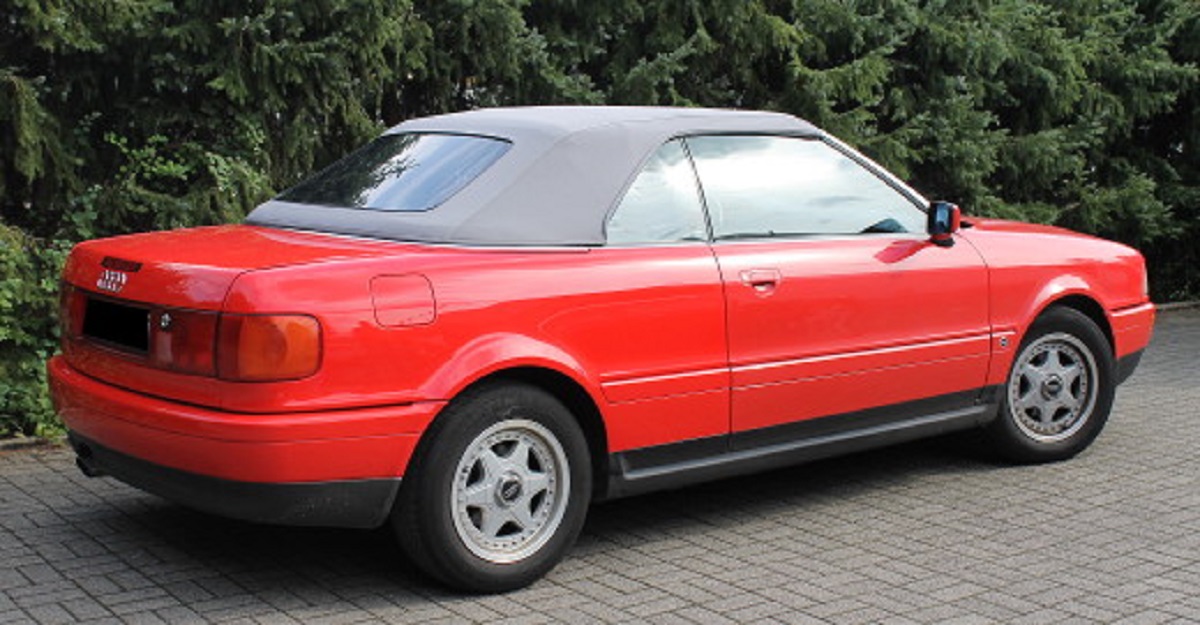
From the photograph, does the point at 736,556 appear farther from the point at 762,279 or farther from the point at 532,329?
the point at 532,329

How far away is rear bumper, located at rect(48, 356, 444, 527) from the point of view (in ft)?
14.1

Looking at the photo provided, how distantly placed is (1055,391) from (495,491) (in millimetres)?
3126

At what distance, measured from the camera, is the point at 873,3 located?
32.9 feet

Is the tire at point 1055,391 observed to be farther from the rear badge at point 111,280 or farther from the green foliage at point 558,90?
the rear badge at point 111,280

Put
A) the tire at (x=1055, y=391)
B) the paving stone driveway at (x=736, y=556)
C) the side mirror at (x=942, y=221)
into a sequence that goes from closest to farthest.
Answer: the paving stone driveway at (x=736, y=556), the side mirror at (x=942, y=221), the tire at (x=1055, y=391)

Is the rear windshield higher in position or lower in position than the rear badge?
higher

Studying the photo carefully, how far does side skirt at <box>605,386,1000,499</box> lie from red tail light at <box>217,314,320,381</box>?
125cm

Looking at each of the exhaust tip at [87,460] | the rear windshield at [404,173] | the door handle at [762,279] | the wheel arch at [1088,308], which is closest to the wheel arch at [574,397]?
the rear windshield at [404,173]

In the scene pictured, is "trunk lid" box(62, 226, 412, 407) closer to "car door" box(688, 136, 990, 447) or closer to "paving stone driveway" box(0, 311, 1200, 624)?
"paving stone driveway" box(0, 311, 1200, 624)

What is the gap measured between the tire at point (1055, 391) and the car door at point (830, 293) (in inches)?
15.0

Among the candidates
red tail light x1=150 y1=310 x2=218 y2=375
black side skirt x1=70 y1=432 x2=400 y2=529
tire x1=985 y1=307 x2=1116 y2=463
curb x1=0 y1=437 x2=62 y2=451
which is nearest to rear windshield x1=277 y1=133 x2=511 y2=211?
red tail light x1=150 y1=310 x2=218 y2=375

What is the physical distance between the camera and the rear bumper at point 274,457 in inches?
169

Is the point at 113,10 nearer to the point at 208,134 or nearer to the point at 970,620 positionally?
the point at 208,134

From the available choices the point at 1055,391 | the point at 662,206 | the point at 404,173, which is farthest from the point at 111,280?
the point at 1055,391
